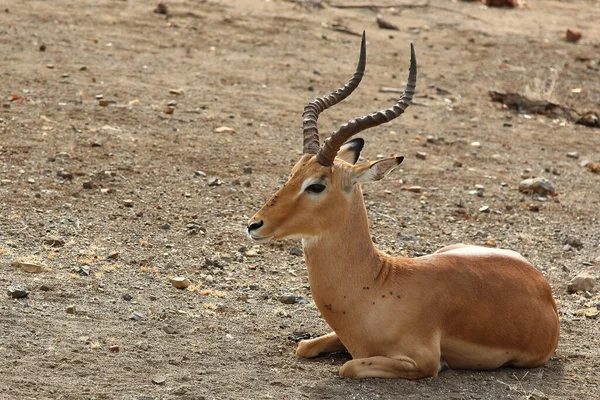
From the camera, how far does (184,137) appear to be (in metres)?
Answer: 12.2

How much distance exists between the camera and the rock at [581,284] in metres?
8.99

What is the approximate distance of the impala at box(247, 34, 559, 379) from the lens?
6617mm

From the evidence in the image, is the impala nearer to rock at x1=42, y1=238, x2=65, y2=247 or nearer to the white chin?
the white chin

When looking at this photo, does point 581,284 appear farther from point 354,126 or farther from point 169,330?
point 169,330

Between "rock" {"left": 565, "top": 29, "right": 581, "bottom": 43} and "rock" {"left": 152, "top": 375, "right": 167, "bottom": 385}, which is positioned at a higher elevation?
"rock" {"left": 565, "top": 29, "right": 581, "bottom": 43}

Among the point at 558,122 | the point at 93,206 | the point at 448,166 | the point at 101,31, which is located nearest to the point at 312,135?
the point at 93,206

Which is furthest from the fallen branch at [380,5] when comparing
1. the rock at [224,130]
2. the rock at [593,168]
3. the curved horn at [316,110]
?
the curved horn at [316,110]

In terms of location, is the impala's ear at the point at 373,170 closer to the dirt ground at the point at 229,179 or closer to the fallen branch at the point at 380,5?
the dirt ground at the point at 229,179

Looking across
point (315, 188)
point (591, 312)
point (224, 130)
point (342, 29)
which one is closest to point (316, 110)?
point (315, 188)

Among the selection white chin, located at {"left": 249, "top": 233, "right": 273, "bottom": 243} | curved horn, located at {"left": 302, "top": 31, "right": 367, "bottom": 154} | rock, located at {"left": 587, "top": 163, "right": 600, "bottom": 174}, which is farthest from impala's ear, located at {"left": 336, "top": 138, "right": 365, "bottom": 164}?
rock, located at {"left": 587, "top": 163, "right": 600, "bottom": 174}

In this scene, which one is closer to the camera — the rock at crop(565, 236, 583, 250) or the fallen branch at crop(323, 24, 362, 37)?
the rock at crop(565, 236, 583, 250)

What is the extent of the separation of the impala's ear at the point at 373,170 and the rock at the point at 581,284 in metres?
3.10

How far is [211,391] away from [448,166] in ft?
22.6

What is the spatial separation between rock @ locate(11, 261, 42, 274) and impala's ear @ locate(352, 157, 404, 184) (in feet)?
9.31
